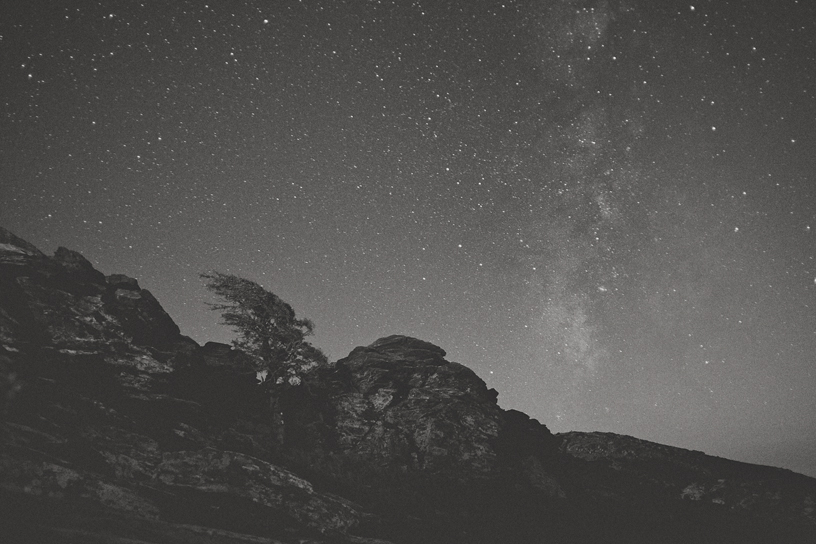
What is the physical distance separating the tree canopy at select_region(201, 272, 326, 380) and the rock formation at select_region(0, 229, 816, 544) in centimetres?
151

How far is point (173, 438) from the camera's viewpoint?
18.8 meters

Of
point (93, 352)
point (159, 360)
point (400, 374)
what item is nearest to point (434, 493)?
point (400, 374)

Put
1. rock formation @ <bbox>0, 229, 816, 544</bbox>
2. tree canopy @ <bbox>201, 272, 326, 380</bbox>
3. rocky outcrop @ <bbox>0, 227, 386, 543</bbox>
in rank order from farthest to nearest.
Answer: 1. tree canopy @ <bbox>201, 272, 326, 380</bbox>
2. rock formation @ <bbox>0, 229, 816, 544</bbox>
3. rocky outcrop @ <bbox>0, 227, 386, 543</bbox>

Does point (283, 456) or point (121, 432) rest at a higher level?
point (121, 432)

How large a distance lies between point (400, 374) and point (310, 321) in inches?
349

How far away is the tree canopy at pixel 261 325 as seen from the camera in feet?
85.0

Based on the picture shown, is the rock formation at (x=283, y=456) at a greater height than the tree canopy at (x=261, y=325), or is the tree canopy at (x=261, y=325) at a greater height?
the tree canopy at (x=261, y=325)

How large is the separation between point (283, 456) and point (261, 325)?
9.30m

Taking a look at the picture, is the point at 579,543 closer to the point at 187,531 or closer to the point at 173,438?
the point at 187,531

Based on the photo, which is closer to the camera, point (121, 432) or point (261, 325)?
point (121, 432)

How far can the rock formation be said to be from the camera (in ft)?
52.0

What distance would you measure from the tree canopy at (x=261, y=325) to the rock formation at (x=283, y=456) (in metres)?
1.51

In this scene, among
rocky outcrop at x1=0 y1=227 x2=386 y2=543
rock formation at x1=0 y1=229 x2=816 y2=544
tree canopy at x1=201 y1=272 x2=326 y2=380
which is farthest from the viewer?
tree canopy at x1=201 y1=272 x2=326 y2=380

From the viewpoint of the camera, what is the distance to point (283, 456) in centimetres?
2148
